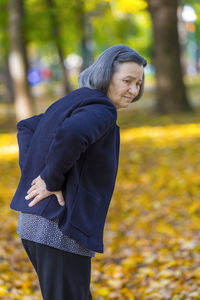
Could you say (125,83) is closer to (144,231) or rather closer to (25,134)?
(25,134)

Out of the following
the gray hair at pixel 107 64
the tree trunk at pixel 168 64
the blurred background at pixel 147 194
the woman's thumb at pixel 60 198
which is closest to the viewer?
the woman's thumb at pixel 60 198

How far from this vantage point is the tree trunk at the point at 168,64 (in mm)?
14445

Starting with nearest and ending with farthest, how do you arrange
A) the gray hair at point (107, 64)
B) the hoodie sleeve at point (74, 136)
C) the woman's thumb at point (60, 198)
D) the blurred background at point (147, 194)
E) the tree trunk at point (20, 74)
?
the hoodie sleeve at point (74, 136) → the woman's thumb at point (60, 198) → the gray hair at point (107, 64) → the blurred background at point (147, 194) → the tree trunk at point (20, 74)

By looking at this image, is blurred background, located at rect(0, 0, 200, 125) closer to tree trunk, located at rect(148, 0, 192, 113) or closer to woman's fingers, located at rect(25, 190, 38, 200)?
tree trunk, located at rect(148, 0, 192, 113)

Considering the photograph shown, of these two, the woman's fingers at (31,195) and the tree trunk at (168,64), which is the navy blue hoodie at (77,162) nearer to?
the woman's fingers at (31,195)

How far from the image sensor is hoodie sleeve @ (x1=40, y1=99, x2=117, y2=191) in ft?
7.00

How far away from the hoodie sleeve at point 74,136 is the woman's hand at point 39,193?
0.05m

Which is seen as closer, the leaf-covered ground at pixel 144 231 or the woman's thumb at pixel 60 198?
the woman's thumb at pixel 60 198

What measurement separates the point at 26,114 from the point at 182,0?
11.9 metres

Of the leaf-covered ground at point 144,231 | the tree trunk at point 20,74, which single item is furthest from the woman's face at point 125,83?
the tree trunk at point 20,74

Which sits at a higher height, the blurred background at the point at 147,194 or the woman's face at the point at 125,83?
the woman's face at the point at 125,83

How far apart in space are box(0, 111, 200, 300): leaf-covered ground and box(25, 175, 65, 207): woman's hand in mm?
1663

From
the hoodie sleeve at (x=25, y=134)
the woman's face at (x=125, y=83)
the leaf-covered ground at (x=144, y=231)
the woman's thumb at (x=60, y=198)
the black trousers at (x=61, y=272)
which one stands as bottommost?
the leaf-covered ground at (x=144, y=231)

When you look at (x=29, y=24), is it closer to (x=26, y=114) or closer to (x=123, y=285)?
(x=26, y=114)
